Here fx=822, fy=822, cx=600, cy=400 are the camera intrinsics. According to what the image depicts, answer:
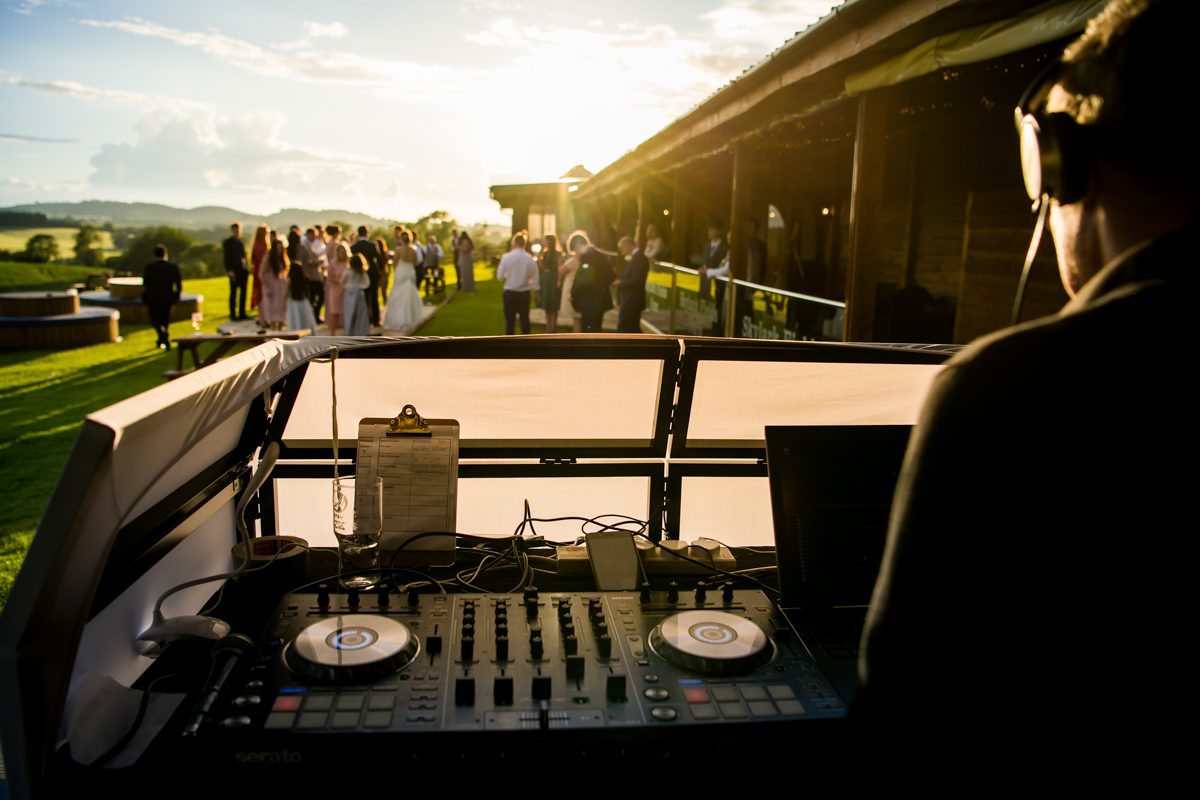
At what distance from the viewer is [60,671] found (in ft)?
3.92

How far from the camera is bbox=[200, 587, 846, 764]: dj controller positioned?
1399 mm

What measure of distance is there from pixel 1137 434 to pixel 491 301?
79.3 ft

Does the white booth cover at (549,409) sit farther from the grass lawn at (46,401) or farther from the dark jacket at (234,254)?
the dark jacket at (234,254)

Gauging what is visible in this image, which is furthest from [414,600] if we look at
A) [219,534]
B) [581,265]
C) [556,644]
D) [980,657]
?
[581,265]

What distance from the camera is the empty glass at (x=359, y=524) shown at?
7.14 feet

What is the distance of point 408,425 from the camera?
7.47ft

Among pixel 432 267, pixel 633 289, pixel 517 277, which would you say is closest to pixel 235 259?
pixel 517 277

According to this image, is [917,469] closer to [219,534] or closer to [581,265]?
Answer: [219,534]

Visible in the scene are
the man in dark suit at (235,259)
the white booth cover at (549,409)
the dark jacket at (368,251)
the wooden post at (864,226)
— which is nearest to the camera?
the white booth cover at (549,409)

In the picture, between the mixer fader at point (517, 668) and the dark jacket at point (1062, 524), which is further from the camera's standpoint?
the mixer fader at point (517, 668)

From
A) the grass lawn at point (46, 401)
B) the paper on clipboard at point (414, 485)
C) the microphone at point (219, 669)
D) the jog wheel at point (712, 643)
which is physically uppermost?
the paper on clipboard at point (414, 485)

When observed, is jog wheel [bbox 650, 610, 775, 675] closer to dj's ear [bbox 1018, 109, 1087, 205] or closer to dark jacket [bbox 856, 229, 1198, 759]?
dark jacket [bbox 856, 229, 1198, 759]

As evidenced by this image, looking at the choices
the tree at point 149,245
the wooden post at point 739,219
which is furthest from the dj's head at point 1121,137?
the tree at point 149,245

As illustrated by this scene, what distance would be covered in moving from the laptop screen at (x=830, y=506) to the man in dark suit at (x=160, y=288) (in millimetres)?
Answer: 13654
